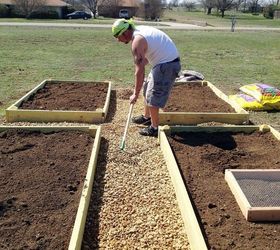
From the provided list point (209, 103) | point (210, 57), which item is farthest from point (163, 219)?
point (210, 57)

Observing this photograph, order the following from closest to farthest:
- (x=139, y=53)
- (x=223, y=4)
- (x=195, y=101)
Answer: (x=139, y=53) < (x=195, y=101) < (x=223, y=4)

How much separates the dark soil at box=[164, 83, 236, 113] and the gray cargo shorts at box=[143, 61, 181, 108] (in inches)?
48.4

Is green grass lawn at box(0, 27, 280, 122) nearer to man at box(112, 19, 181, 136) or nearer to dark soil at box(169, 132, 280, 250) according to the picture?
man at box(112, 19, 181, 136)

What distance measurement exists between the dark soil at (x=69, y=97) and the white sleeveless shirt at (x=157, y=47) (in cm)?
177

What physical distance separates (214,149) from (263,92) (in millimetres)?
2641

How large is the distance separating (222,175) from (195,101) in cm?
291

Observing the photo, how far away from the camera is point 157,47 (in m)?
5.13

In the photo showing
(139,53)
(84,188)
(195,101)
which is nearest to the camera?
(84,188)

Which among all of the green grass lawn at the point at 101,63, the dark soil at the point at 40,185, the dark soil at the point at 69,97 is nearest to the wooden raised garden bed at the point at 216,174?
the dark soil at the point at 40,185

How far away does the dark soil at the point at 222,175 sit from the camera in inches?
130

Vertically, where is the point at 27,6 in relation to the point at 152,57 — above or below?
below

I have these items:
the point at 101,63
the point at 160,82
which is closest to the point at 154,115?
the point at 160,82

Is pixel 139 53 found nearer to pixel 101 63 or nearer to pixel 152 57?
pixel 152 57

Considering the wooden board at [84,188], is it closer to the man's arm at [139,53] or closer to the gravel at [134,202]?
the gravel at [134,202]
